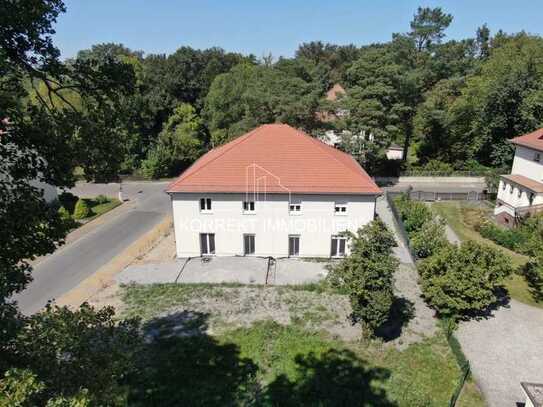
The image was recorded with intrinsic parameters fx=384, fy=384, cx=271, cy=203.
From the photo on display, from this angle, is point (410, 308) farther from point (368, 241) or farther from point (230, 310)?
point (230, 310)

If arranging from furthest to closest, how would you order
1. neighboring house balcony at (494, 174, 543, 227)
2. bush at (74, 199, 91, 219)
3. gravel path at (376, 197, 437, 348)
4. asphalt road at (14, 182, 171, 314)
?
bush at (74, 199, 91, 219), neighboring house balcony at (494, 174, 543, 227), asphalt road at (14, 182, 171, 314), gravel path at (376, 197, 437, 348)

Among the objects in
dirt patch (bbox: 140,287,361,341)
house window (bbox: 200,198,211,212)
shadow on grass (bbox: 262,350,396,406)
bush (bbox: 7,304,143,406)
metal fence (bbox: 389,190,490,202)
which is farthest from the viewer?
metal fence (bbox: 389,190,490,202)

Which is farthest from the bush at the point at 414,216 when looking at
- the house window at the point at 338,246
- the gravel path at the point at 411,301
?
the house window at the point at 338,246

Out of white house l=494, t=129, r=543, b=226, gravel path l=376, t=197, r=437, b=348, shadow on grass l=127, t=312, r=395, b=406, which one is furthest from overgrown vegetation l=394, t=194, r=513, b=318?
white house l=494, t=129, r=543, b=226

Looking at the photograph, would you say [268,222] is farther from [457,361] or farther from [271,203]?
[457,361]

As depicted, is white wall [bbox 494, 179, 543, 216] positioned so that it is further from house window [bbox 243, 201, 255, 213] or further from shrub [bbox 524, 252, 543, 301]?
house window [bbox 243, 201, 255, 213]

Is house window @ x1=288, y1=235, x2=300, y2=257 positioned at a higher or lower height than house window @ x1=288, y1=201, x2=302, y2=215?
lower
